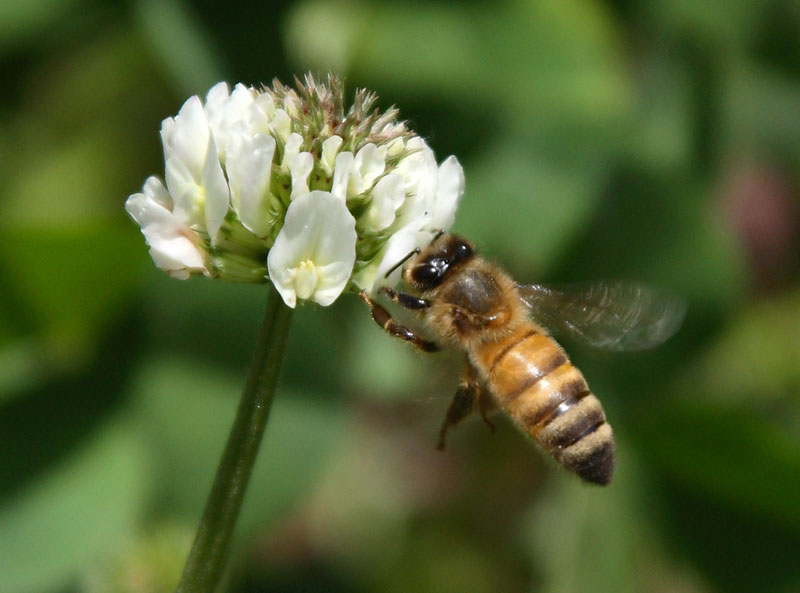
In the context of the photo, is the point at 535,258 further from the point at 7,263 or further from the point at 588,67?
the point at 7,263

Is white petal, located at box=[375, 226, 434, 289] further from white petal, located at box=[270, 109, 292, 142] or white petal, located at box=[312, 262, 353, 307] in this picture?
white petal, located at box=[270, 109, 292, 142]

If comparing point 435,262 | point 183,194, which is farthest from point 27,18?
point 183,194

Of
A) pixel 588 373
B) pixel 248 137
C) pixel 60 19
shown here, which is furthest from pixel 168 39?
pixel 248 137

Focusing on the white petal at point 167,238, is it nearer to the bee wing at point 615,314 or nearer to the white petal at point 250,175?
the white petal at point 250,175

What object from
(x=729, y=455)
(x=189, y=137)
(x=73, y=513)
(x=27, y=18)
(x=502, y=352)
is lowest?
(x=729, y=455)

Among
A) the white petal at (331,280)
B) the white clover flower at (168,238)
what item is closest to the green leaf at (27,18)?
the white clover flower at (168,238)

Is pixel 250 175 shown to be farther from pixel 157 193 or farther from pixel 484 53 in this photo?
pixel 484 53
